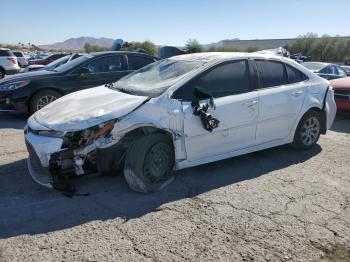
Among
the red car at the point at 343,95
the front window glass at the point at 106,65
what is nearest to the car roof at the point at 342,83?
the red car at the point at 343,95

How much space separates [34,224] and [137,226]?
39.9 inches

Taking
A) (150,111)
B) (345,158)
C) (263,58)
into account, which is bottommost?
(345,158)

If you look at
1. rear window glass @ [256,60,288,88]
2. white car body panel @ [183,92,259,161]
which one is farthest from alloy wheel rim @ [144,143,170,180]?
rear window glass @ [256,60,288,88]

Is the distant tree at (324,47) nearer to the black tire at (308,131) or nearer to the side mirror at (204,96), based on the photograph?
the black tire at (308,131)

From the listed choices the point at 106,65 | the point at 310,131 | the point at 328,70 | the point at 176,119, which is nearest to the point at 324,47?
the point at 328,70

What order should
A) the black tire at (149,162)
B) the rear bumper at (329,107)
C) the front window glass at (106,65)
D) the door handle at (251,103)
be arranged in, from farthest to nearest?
the front window glass at (106,65) < the rear bumper at (329,107) < the door handle at (251,103) < the black tire at (149,162)

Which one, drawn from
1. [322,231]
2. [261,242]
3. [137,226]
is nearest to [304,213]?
[322,231]

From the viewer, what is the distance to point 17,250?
3.24 metres

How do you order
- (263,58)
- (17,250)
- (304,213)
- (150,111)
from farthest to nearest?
1. (263,58)
2. (150,111)
3. (304,213)
4. (17,250)

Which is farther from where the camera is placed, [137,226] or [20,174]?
[20,174]

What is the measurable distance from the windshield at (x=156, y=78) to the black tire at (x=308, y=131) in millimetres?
2059

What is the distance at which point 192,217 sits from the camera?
3.90 m

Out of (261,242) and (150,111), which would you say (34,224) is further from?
(261,242)

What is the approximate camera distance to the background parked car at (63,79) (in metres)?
8.12
